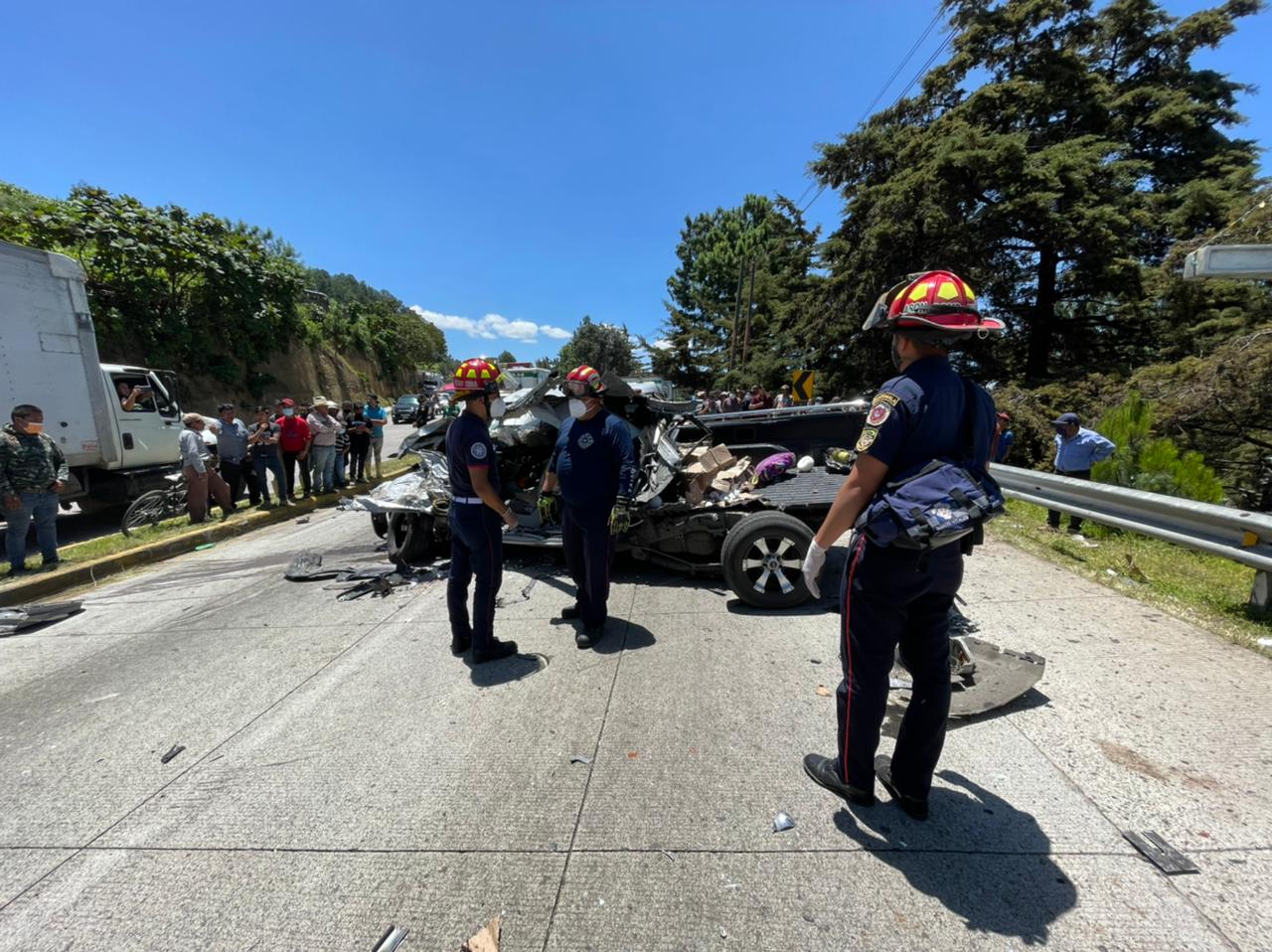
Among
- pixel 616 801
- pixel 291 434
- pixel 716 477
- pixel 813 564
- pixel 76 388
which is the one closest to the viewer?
pixel 813 564

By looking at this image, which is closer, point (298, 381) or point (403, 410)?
point (298, 381)

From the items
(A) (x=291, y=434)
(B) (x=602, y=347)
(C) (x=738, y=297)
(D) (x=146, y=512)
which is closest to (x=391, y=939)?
(D) (x=146, y=512)

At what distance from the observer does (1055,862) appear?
2.03 m

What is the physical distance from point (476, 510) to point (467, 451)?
1.30ft

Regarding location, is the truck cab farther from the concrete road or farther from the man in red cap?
the concrete road

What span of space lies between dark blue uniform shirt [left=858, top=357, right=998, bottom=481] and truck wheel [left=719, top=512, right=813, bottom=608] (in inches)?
94.2

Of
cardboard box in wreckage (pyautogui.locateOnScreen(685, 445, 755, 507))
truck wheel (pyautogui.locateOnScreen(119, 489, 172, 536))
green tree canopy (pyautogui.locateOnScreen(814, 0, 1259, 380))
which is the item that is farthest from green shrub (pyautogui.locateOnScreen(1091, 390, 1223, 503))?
truck wheel (pyautogui.locateOnScreen(119, 489, 172, 536))

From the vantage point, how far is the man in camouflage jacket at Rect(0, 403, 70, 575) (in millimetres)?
5828

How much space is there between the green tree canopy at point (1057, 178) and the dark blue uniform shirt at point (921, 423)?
16.8 meters

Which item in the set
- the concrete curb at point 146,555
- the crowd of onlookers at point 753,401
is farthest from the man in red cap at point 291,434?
the crowd of onlookers at point 753,401

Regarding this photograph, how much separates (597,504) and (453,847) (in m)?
2.20

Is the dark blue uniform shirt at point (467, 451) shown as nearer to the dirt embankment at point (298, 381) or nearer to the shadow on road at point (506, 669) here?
the shadow on road at point (506, 669)

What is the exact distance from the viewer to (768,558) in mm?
4504

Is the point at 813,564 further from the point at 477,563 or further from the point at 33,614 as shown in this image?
the point at 33,614
